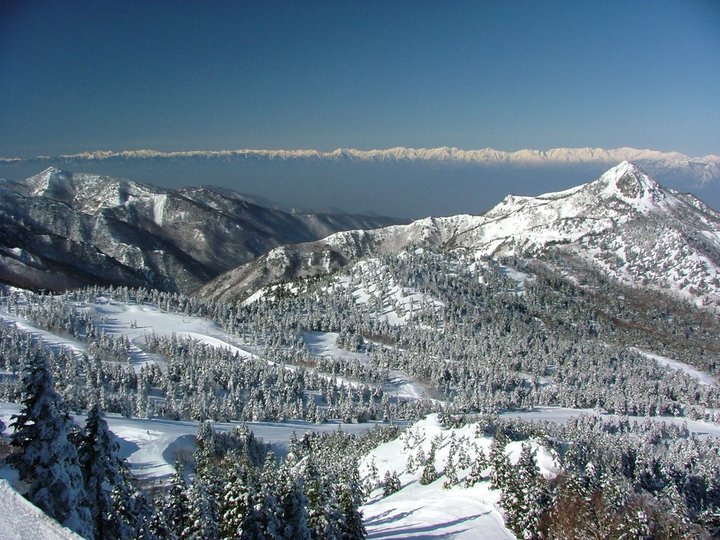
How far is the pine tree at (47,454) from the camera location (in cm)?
3070

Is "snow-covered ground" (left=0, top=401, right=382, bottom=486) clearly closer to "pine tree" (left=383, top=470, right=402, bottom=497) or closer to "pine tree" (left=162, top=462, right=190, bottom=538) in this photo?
"pine tree" (left=383, top=470, right=402, bottom=497)

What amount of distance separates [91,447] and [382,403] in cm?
15669

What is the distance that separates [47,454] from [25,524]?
9941 mm

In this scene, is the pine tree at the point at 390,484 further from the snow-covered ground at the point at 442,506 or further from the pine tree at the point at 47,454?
the pine tree at the point at 47,454

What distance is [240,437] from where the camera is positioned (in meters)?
119

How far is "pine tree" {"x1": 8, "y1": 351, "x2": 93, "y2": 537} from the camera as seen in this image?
30703 mm

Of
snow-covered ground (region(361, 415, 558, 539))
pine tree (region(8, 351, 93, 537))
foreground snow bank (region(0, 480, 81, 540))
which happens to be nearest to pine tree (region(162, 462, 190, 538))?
pine tree (region(8, 351, 93, 537))

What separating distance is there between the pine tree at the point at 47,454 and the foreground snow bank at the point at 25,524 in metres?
7.18

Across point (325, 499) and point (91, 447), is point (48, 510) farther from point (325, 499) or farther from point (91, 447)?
point (325, 499)

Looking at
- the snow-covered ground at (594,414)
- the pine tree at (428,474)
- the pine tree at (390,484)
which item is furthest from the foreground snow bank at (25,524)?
the snow-covered ground at (594,414)

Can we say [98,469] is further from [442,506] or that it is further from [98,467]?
[442,506]

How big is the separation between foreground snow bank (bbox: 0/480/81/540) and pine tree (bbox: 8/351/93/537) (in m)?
7.18

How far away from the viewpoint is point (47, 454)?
102 ft

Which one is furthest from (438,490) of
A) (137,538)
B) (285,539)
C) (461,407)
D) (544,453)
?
(461,407)
